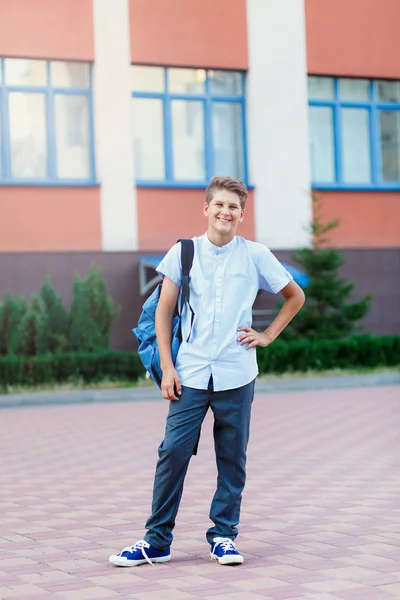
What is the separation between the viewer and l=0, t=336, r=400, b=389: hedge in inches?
733

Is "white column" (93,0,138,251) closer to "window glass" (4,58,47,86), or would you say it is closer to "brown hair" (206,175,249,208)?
"window glass" (4,58,47,86)

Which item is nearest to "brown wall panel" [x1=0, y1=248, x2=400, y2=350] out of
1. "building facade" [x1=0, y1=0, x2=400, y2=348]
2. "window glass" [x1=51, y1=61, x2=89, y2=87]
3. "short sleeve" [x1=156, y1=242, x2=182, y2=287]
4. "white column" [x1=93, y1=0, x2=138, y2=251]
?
"building facade" [x1=0, y1=0, x2=400, y2=348]

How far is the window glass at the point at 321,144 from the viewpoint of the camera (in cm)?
2405

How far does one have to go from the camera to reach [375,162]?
80.4 feet

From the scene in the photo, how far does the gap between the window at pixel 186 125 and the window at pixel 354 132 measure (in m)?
1.73

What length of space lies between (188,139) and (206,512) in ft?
53.1

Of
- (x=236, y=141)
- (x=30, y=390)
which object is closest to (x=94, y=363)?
(x=30, y=390)

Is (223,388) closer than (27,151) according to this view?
Yes

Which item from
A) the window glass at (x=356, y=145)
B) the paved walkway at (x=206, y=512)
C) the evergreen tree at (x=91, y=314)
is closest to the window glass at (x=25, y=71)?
the evergreen tree at (x=91, y=314)

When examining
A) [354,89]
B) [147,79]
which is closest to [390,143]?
[354,89]

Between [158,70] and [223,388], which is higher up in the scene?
[158,70]

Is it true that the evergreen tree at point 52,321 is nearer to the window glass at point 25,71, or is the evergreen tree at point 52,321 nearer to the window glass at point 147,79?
the window glass at point 25,71

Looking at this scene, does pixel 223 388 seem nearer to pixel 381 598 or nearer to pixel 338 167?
pixel 381 598

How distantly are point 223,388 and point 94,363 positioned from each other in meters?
13.8
